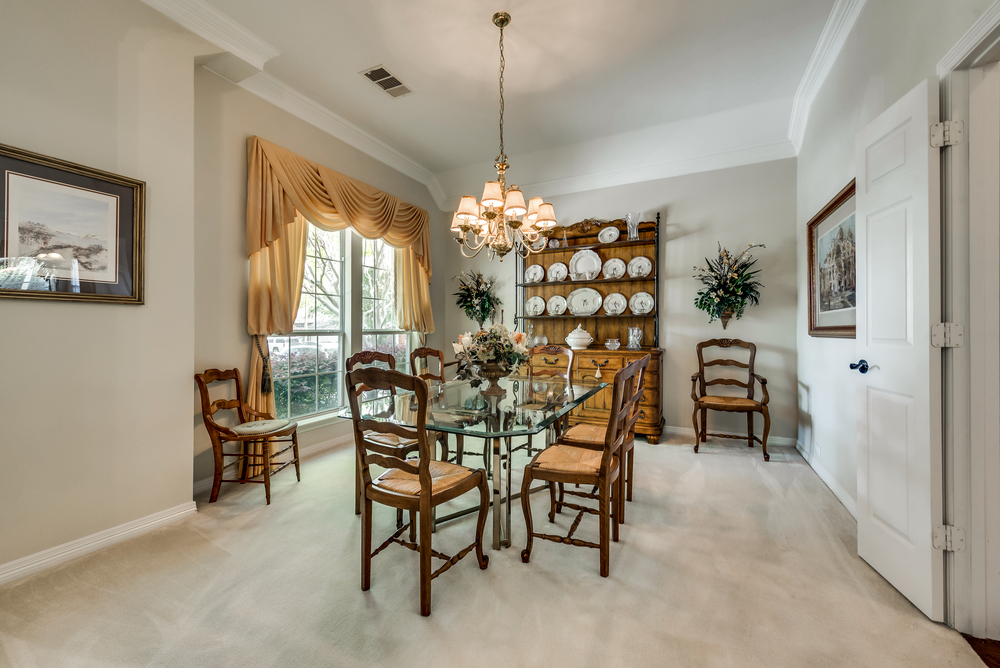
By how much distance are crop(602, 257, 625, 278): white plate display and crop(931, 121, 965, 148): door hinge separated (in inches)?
123

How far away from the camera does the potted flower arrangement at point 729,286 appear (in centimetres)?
411

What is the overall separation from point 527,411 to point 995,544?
6.28 feet

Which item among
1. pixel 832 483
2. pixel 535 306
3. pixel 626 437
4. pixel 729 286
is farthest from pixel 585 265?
pixel 832 483

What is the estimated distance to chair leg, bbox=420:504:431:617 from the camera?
171 cm

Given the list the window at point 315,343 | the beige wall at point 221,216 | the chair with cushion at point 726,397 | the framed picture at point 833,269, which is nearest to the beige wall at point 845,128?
the framed picture at point 833,269

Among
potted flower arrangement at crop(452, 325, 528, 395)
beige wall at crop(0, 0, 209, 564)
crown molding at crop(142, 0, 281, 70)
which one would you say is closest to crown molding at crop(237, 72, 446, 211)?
crown molding at crop(142, 0, 281, 70)

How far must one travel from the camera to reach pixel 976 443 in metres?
1.60

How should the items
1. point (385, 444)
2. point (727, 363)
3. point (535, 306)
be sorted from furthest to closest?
point (535, 306) < point (727, 363) < point (385, 444)

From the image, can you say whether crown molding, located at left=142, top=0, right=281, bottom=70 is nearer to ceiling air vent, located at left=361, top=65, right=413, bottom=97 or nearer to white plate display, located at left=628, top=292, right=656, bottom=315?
ceiling air vent, located at left=361, top=65, right=413, bottom=97

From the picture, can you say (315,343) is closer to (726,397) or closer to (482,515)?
(482,515)

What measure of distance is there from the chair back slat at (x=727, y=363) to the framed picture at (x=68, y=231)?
464cm

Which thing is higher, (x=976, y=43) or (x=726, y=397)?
(x=976, y=43)

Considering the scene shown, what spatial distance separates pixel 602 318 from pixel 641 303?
48 centimetres

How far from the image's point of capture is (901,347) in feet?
5.99
